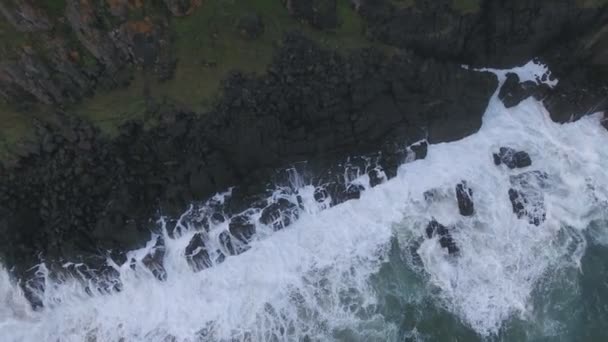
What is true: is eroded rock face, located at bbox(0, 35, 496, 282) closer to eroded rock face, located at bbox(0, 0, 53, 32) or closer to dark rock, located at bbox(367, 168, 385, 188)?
dark rock, located at bbox(367, 168, 385, 188)

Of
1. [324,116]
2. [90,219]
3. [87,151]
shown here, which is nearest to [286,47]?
[324,116]

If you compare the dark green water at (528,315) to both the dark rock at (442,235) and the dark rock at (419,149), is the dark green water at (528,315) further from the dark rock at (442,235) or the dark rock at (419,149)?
the dark rock at (419,149)

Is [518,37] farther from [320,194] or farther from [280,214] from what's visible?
[280,214]

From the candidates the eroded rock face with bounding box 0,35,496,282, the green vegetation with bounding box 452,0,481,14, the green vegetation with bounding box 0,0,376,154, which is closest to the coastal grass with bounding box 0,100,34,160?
the green vegetation with bounding box 0,0,376,154

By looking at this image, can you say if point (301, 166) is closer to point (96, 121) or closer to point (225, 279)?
point (225, 279)

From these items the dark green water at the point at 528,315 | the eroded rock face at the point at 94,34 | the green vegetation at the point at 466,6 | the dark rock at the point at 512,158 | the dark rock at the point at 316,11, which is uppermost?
the eroded rock face at the point at 94,34

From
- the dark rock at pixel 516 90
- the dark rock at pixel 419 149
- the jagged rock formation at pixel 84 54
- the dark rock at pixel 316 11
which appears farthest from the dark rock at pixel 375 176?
the jagged rock formation at pixel 84 54
